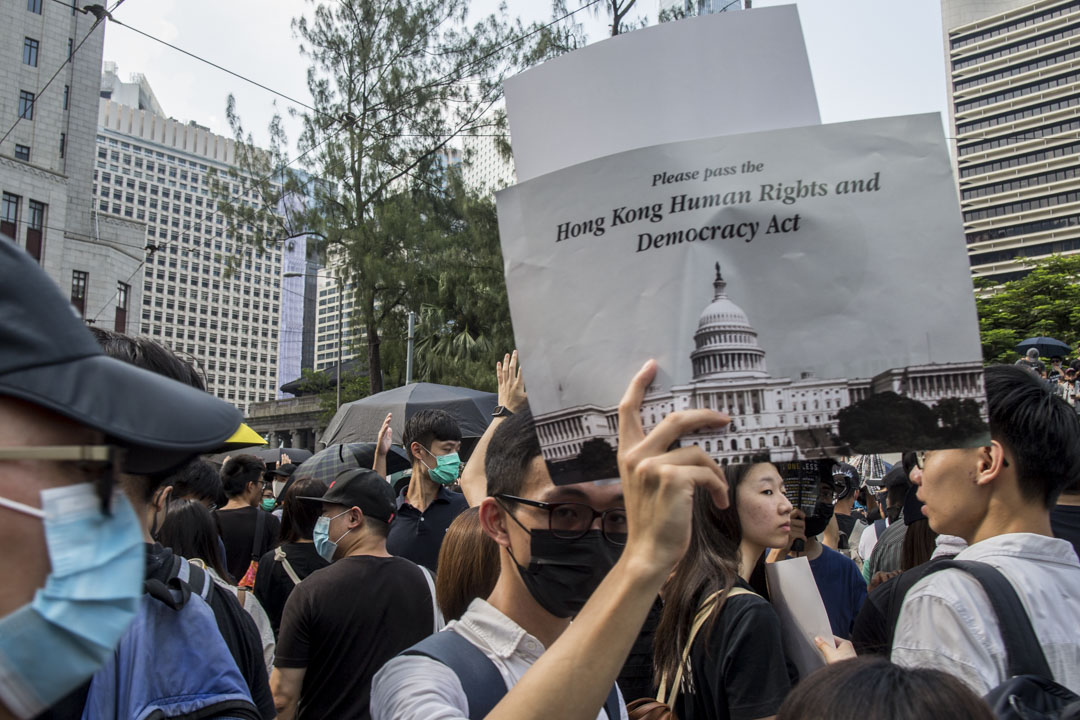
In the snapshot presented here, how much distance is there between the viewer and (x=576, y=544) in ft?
6.08

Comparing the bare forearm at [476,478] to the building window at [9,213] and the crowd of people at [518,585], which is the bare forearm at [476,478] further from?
the building window at [9,213]

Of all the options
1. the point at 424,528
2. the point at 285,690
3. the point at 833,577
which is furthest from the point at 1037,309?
the point at 285,690

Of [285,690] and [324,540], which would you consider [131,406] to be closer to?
[285,690]

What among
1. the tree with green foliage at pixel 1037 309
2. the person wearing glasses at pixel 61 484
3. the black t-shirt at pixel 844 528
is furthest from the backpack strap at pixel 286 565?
the tree with green foliage at pixel 1037 309

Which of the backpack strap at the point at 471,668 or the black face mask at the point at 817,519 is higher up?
the black face mask at the point at 817,519

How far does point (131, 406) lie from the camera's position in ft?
3.46

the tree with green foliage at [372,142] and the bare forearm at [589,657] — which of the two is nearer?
the bare forearm at [589,657]

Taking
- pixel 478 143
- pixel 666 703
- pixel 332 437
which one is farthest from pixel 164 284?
pixel 666 703

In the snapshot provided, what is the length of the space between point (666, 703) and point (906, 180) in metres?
2.03

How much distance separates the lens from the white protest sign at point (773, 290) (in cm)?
125

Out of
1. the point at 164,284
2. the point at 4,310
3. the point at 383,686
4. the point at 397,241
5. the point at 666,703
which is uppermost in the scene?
the point at 164,284

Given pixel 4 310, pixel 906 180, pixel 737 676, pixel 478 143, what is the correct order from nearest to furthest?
pixel 4 310 < pixel 906 180 < pixel 737 676 < pixel 478 143

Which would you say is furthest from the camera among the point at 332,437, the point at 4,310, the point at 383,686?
the point at 332,437

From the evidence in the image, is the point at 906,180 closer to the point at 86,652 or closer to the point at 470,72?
the point at 86,652
